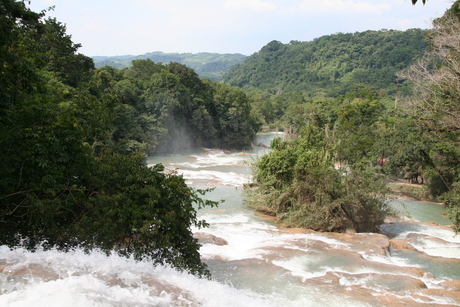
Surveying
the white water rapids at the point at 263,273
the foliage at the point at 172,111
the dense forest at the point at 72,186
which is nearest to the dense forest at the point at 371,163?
the white water rapids at the point at 263,273

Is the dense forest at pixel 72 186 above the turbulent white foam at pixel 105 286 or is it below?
above

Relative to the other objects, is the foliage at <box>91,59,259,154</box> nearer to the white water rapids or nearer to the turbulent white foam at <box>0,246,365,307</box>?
the white water rapids

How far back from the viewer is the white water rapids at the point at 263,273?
21.4 feet

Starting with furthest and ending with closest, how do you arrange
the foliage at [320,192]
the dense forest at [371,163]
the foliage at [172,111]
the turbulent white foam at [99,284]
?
the foliage at [172,111]
the foliage at [320,192]
the dense forest at [371,163]
the turbulent white foam at [99,284]

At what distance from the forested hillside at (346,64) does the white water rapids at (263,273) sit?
354ft

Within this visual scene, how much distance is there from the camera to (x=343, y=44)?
18012 cm

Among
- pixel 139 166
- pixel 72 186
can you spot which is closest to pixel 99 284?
pixel 72 186

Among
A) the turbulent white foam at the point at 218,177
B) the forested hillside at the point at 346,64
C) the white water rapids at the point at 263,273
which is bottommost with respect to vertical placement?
the turbulent white foam at the point at 218,177

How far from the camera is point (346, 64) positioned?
16000cm

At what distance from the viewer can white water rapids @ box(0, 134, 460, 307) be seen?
6.53 metres

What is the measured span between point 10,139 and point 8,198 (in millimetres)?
1392

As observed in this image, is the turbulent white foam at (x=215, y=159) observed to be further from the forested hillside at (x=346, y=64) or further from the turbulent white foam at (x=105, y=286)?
the forested hillside at (x=346, y=64)

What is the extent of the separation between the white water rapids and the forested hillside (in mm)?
107840

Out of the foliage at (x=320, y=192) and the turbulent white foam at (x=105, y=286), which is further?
the foliage at (x=320, y=192)
